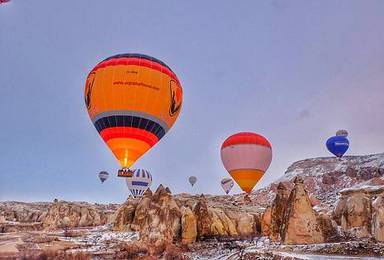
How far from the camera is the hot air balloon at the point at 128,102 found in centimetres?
3884

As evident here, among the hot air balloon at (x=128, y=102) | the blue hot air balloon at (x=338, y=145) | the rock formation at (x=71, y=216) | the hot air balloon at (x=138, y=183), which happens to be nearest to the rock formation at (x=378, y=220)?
the hot air balloon at (x=128, y=102)

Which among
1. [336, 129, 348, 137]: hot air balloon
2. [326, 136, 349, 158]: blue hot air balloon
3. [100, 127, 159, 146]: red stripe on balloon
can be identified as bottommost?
[100, 127, 159, 146]: red stripe on balloon

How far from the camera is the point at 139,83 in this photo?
128 feet

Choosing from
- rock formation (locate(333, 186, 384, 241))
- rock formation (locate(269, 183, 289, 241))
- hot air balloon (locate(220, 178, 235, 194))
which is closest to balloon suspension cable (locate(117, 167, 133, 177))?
rock formation (locate(269, 183, 289, 241))

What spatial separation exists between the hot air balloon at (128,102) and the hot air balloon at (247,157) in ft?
68.0

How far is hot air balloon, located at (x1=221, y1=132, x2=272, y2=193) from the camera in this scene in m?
58.1

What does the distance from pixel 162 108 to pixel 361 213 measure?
73.3ft

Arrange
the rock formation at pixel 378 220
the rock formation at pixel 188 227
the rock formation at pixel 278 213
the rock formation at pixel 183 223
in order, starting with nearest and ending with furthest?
the rock formation at pixel 378 220, the rock formation at pixel 278 213, the rock formation at pixel 183 223, the rock formation at pixel 188 227

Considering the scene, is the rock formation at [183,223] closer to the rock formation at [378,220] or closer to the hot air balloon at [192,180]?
the rock formation at [378,220]

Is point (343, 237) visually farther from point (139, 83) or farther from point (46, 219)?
point (46, 219)

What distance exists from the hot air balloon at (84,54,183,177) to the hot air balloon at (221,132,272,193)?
68.0 ft

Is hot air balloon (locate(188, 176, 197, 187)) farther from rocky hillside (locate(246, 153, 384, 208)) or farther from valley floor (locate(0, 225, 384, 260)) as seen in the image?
valley floor (locate(0, 225, 384, 260))

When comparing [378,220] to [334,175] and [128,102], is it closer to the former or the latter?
[128,102]

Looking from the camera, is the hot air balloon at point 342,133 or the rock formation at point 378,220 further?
the hot air balloon at point 342,133
